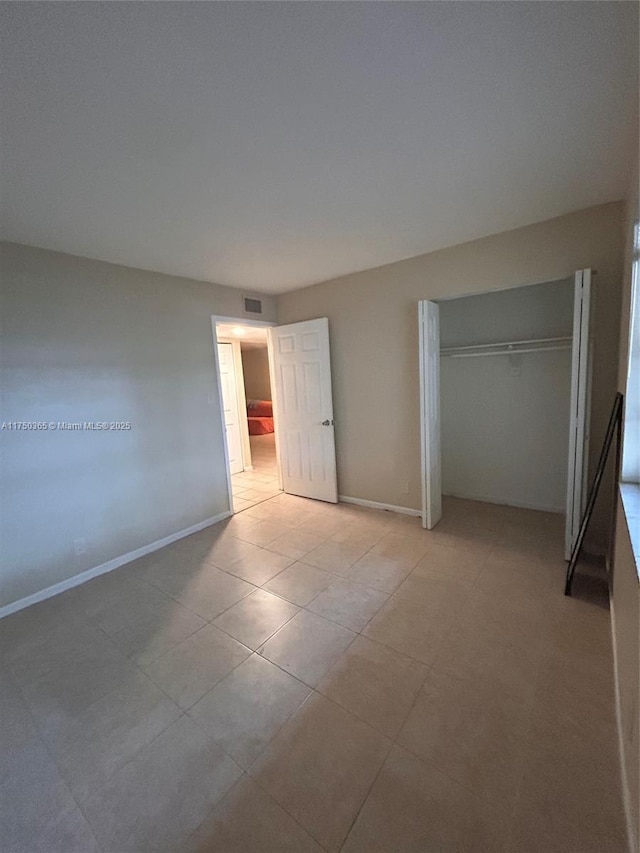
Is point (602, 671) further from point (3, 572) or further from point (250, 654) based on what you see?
point (3, 572)

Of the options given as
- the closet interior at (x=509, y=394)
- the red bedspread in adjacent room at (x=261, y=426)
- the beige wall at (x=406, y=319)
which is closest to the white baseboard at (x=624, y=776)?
the beige wall at (x=406, y=319)

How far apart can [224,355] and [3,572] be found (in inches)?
150

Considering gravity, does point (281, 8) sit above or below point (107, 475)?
above

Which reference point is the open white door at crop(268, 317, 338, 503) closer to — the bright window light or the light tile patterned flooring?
the light tile patterned flooring

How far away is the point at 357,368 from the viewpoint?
3.68 metres

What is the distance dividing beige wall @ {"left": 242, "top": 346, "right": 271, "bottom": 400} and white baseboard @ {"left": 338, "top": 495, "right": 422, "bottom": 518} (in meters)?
6.36

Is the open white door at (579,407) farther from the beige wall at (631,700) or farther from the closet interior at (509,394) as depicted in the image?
the beige wall at (631,700)

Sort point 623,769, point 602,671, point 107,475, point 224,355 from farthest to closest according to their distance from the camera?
point 224,355
point 107,475
point 602,671
point 623,769

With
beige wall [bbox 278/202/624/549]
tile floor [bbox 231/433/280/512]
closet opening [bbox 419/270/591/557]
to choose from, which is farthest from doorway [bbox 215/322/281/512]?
closet opening [bbox 419/270/591/557]

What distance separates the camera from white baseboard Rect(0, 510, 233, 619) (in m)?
2.41

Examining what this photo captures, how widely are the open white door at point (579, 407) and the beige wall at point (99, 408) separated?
3150 millimetres

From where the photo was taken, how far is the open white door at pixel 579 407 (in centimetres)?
221

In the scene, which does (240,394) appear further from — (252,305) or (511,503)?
(511,503)

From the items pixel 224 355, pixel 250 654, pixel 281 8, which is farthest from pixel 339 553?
pixel 224 355
